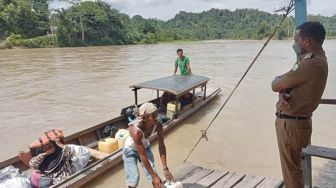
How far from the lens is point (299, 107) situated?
9.95 feet

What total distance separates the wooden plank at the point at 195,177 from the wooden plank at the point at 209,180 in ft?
0.20

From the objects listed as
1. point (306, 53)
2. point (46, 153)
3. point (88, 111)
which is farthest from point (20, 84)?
point (306, 53)

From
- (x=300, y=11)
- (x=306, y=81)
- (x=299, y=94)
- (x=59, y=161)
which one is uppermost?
(x=300, y=11)

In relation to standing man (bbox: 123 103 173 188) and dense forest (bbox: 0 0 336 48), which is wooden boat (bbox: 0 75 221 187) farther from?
dense forest (bbox: 0 0 336 48)

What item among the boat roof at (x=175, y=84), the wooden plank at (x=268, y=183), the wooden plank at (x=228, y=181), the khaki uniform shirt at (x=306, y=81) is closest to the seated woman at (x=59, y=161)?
the wooden plank at (x=228, y=181)

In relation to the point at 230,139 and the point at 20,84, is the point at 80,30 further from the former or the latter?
the point at 230,139

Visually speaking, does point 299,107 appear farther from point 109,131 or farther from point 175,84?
point 175,84

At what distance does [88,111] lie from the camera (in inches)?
469

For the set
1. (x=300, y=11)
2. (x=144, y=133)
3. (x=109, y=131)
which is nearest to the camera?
(x=144, y=133)

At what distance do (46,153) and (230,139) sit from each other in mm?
5600

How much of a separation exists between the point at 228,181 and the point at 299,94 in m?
2.00

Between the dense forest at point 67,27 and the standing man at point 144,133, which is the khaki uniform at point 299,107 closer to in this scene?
the standing man at point 144,133

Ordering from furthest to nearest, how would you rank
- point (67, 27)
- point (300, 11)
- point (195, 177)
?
point (67, 27) → point (195, 177) → point (300, 11)

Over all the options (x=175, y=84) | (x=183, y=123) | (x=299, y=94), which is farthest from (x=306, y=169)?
(x=183, y=123)
